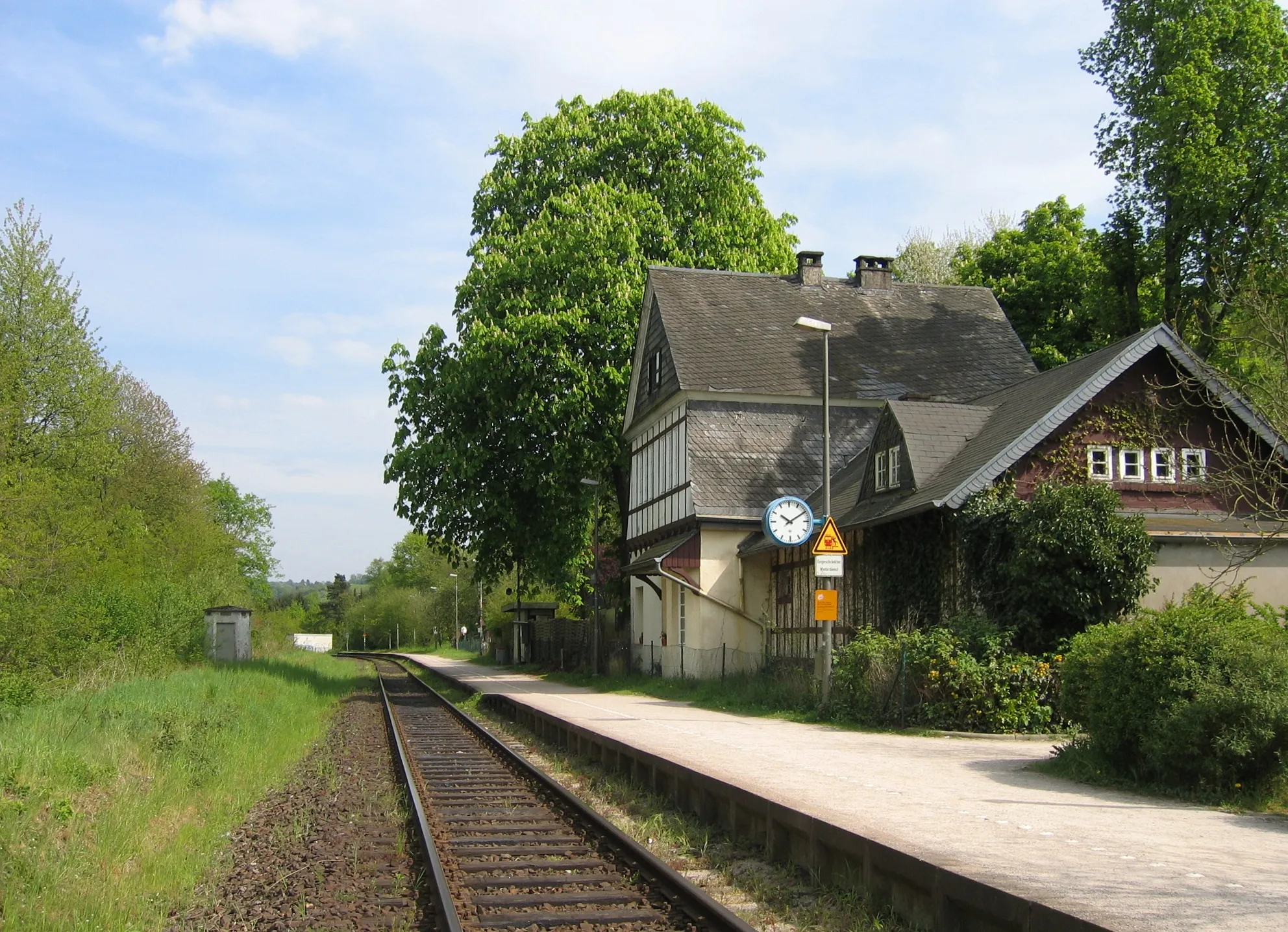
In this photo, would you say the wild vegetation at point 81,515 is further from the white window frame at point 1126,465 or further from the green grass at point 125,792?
the white window frame at point 1126,465

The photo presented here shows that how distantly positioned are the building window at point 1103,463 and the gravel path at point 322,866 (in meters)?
13.4

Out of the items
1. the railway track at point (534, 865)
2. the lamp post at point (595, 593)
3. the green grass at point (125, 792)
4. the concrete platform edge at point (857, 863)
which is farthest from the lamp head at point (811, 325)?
the lamp post at point (595, 593)

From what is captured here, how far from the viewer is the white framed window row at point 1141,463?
70.7 ft

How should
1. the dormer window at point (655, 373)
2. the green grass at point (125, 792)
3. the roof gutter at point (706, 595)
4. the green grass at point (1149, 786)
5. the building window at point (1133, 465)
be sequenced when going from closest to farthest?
1. the green grass at point (125, 792)
2. the green grass at point (1149, 786)
3. the building window at point (1133, 465)
4. the roof gutter at point (706, 595)
5. the dormer window at point (655, 373)

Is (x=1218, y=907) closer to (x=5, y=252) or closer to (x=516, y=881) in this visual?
(x=516, y=881)

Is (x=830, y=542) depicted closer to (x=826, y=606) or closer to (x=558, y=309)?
(x=826, y=606)

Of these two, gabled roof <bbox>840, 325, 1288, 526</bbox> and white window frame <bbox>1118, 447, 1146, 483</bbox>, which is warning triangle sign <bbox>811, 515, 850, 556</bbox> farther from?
white window frame <bbox>1118, 447, 1146, 483</bbox>

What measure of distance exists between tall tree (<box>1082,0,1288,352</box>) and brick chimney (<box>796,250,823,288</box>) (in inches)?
357

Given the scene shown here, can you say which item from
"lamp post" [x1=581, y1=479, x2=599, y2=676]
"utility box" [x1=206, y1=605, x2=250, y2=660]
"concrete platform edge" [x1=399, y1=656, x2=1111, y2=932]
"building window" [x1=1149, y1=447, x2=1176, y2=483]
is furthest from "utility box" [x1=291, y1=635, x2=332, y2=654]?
"concrete platform edge" [x1=399, y1=656, x2=1111, y2=932]

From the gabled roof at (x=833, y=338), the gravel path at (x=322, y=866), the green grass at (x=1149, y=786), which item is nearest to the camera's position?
the gravel path at (x=322, y=866)

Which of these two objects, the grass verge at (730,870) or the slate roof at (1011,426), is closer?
the grass verge at (730,870)

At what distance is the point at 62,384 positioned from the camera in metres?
33.3

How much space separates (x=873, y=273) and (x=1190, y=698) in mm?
26881

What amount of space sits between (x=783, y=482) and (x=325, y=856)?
21709mm
